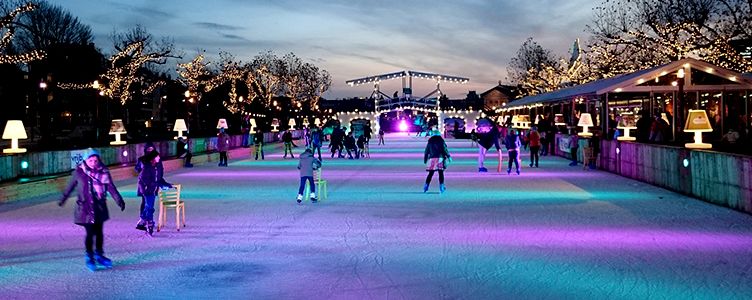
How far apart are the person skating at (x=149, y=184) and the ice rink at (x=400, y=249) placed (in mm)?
243

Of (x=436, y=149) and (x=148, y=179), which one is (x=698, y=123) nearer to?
(x=436, y=149)

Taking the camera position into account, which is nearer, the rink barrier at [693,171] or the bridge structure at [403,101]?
the rink barrier at [693,171]

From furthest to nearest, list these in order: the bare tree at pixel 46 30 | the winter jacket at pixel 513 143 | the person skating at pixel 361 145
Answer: the bare tree at pixel 46 30
the person skating at pixel 361 145
the winter jacket at pixel 513 143

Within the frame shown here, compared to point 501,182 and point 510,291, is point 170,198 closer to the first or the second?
point 510,291

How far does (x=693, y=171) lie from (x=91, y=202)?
459 inches

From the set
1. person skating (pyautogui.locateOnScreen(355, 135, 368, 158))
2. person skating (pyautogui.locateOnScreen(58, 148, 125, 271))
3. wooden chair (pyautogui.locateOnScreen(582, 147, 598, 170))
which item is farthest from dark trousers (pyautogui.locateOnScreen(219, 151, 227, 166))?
person skating (pyautogui.locateOnScreen(58, 148, 125, 271))

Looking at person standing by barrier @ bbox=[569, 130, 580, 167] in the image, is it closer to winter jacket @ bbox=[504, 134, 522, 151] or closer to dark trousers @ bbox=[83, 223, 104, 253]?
winter jacket @ bbox=[504, 134, 522, 151]

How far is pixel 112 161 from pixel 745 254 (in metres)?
18.5

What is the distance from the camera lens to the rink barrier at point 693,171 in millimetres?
13289

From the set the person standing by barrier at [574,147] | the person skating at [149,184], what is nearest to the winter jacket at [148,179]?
the person skating at [149,184]

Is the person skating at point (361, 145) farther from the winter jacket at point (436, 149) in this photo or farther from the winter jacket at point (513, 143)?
the winter jacket at point (436, 149)

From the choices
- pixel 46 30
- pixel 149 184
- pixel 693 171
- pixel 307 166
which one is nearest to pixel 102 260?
pixel 149 184

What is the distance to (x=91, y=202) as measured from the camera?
331 inches

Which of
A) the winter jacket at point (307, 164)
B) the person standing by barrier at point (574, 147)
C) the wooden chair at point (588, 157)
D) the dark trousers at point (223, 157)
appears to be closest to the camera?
the winter jacket at point (307, 164)
